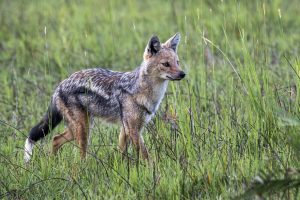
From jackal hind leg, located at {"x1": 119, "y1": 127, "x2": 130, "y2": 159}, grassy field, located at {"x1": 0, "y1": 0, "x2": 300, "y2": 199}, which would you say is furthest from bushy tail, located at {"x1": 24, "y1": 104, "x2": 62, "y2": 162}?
jackal hind leg, located at {"x1": 119, "y1": 127, "x2": 130, "y2": 159}

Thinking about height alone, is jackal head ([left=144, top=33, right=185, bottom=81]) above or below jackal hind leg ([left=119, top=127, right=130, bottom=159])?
above

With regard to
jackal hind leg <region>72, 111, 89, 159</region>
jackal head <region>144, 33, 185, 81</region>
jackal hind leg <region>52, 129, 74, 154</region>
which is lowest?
jackal hind leg <region>52, 129, 74, 154</region>

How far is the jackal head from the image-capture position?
7234 millimetres

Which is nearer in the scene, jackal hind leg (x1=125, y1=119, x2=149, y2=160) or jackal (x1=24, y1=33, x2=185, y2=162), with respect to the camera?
jackal hind leg (x1=125, y1=119, x2=149, y2=160)

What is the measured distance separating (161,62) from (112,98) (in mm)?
567

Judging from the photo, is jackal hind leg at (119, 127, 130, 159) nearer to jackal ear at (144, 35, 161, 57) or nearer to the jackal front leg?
the jackal front leg

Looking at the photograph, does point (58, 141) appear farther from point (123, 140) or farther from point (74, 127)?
point (123, 140)

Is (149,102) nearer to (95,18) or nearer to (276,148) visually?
(276,148)

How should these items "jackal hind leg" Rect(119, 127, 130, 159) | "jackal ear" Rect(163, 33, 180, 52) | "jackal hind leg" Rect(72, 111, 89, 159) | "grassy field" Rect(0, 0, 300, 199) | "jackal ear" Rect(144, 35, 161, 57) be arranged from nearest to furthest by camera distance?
"grassy field" Rect(0, 0, 300, 199) < "jackal hind leg" Rect(119, 127, 130, 159) < "jackal hind leg" Rect(72, 111, 89, 159) < "jackal ear" Rect(144, 35, 161, 57) < "jackal ear" Rect(163, 33, 180, 52)

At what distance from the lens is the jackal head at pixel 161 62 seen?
7.23 m

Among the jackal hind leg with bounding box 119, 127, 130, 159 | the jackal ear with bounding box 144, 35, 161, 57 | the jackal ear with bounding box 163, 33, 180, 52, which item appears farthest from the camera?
the jackal ear with bounding box 163, 33, 180, 52

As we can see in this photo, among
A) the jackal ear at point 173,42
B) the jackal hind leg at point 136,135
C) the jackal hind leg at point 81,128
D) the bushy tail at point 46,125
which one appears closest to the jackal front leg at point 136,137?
the jackal hind leg at point 136,135

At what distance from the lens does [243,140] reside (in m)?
6.29

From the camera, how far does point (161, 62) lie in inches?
290
